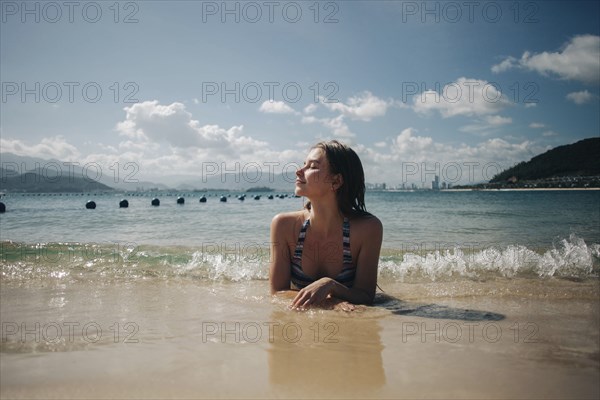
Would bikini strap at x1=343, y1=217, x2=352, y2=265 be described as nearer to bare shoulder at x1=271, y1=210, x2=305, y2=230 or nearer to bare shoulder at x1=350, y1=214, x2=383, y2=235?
bare shoulder at x1=350, y1=214, x2=383, y2=235

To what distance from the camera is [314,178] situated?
3.39m

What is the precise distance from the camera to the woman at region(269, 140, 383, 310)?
3.41 metres

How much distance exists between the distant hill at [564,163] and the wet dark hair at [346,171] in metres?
93.7

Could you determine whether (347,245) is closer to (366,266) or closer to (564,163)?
(366,266)

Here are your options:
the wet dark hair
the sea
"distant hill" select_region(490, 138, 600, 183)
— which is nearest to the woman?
the wet dark hair

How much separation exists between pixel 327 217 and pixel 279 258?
26.0 inches

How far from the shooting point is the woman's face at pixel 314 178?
339cm

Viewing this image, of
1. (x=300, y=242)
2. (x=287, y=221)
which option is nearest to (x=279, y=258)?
(x=300, y=242)

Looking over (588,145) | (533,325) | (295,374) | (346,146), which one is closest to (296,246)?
(346,146)

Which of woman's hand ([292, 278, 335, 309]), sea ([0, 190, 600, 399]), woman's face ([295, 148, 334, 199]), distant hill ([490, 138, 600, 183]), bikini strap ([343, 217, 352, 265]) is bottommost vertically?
sea ([0, 190, 600, 399])

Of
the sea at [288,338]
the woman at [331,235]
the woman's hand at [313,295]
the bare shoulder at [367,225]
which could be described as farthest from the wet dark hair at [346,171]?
the sea at [288,338]

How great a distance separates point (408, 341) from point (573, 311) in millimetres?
1953

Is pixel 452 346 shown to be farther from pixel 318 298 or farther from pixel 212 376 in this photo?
pixel 212 376

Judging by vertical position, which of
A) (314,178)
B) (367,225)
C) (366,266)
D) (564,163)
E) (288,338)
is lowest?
(288,338)
